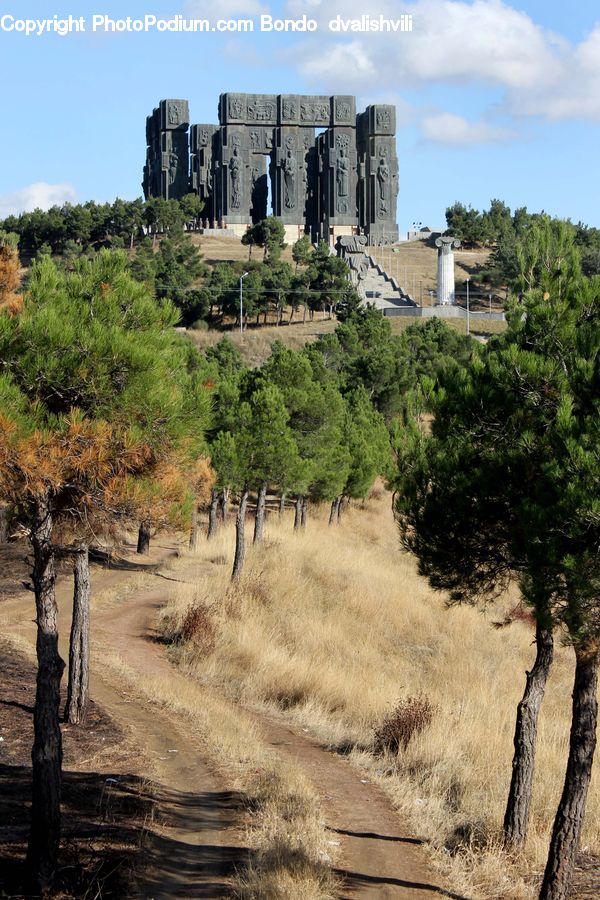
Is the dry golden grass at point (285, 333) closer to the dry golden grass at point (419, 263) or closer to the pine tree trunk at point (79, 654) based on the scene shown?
the dry golden grass at point (419, 263)

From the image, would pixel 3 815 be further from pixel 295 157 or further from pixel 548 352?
pixel 295 157

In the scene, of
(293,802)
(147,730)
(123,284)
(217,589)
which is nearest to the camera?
(123,284)

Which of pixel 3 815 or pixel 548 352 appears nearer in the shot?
pixel 548 352

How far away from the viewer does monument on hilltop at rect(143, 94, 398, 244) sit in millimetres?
103000

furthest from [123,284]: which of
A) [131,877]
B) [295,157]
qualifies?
[295,157]

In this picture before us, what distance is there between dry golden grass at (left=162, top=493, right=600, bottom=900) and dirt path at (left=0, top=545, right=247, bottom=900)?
123 cm

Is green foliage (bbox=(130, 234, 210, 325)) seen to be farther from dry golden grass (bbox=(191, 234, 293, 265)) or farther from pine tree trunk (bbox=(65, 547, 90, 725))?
pine tree trunk (bbox=(65, 547, 90, 725))

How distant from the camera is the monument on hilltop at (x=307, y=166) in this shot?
338ft

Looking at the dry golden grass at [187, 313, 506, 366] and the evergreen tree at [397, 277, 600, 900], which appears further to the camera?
the dry golden grass at [187, 313, 506, 366]

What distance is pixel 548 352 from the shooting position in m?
8.75

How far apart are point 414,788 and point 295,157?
97899 millimetres

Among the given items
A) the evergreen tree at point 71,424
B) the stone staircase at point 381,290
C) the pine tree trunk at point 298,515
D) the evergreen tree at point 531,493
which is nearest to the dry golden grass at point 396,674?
the evergreen tree at point 531,493

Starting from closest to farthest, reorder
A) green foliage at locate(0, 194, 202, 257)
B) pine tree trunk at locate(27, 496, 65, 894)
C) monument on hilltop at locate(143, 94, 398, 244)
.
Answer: pine tree trunk at locate(27, 496, 65, 894)
green foliage at locate(0, 194, 202, 257)
monument on hilltop at locate(143, 94, 398, 244)

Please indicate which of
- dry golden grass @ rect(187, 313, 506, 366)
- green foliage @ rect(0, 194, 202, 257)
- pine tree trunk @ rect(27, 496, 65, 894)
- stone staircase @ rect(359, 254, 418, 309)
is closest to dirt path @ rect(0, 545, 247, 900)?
pine tree trunk @ rect(27, 496, 65, 894)
